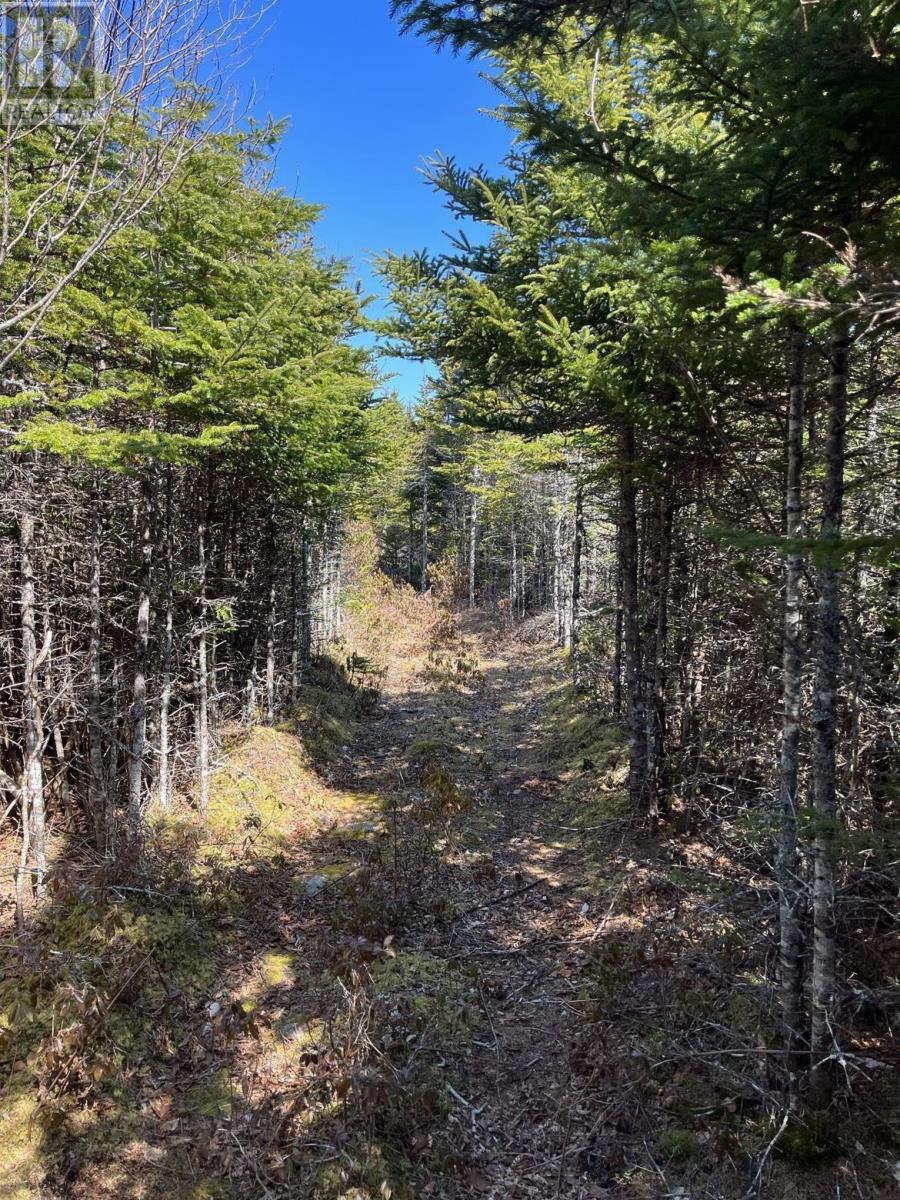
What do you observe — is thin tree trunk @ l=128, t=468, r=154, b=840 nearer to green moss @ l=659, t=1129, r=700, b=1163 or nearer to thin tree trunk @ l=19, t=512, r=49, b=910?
thin tree trunk @ l=19, t=512, r=49, b=910

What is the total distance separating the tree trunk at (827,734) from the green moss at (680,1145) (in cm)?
86

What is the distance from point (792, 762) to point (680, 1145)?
275cm

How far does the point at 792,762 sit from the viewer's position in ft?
14.5

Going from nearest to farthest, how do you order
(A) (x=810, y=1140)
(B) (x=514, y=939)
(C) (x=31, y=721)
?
(A) (x=810, y=1140)
(B) (x=514, y=939)
(C) (x=31, y=721)

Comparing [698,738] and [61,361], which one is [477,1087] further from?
[61,361]

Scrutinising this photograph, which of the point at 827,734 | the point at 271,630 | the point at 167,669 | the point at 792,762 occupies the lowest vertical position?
the point at 167,669

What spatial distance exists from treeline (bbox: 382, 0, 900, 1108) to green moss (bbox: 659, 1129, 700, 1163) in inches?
30.4

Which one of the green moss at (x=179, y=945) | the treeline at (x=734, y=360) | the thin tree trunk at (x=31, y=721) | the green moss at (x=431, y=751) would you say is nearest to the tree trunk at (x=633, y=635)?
the treeline at (x=734, y=360)

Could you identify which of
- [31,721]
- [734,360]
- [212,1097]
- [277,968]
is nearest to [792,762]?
[734,360]

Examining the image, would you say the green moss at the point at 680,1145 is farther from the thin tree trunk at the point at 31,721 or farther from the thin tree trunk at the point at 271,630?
the thin tree trunk at the point at 271,630

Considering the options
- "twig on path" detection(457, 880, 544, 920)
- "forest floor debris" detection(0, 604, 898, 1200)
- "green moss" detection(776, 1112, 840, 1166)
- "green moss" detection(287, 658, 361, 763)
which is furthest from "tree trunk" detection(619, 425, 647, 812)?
"green moss" detection(287, 658, 361, 763)

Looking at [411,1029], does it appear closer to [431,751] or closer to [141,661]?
[141,661]

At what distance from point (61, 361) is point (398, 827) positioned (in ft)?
26.2

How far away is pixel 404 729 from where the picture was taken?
16688mm
